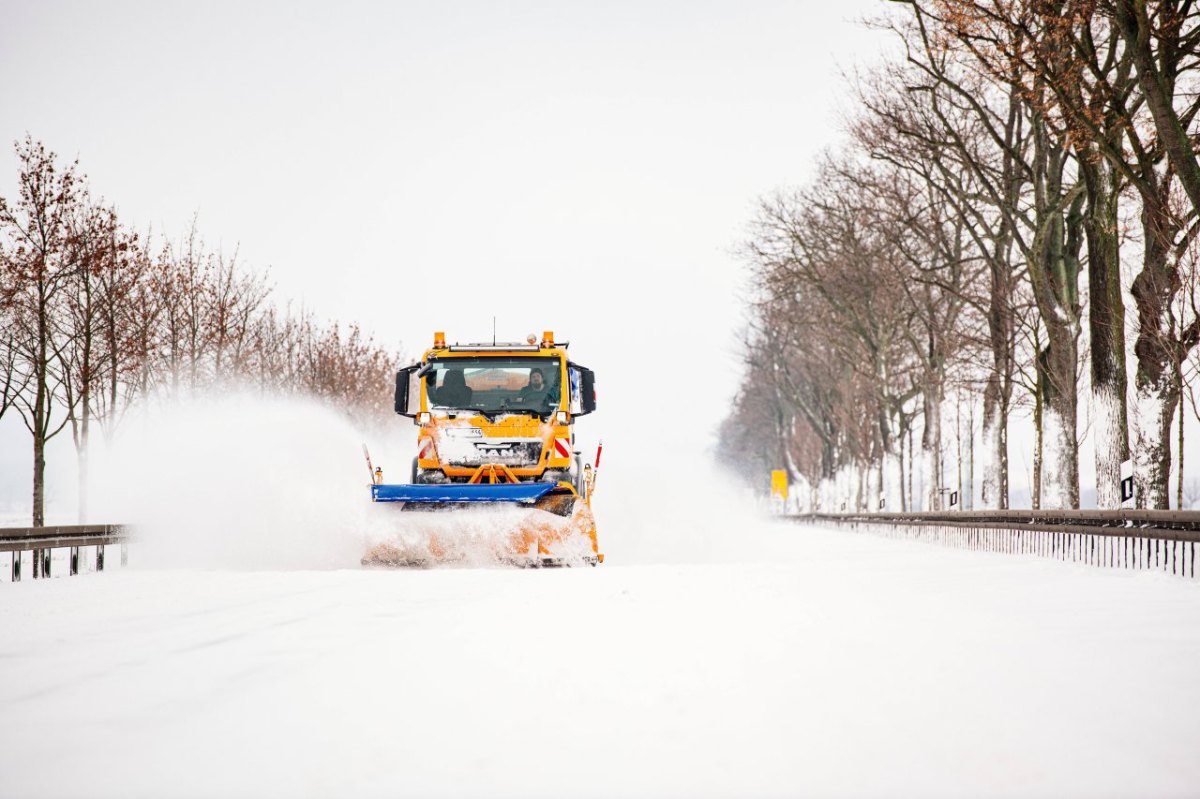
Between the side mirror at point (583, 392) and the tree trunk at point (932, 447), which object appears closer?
the side mirror at point (583, 392)

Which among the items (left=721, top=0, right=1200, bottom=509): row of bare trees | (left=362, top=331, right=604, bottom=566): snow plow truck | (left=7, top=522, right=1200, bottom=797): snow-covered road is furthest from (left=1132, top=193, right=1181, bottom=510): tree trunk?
(left=362, top=331, right=604, bottom=566): snow plow truck

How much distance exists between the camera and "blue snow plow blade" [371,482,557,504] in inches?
535

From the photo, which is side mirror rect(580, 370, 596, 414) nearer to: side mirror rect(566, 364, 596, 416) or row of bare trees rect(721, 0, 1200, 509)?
side mirror rect(566, 364, 596, 416)

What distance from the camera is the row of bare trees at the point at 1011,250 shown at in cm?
1758

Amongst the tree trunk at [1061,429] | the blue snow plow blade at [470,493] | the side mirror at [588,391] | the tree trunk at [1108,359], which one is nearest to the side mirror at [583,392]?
the side mirror at [588,391]

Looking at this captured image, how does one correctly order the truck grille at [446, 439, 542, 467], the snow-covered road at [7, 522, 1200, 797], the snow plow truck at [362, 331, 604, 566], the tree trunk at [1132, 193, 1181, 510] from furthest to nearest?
the tree trunk at [1132, 193, 1181, 510] < the truck grille at [446, 439, 542, 467] < the snow plow truck at [362, 331, 604, 566] < the snow-covered road at [7, 522, 1200, 797]

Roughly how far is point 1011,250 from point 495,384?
19.9 metres

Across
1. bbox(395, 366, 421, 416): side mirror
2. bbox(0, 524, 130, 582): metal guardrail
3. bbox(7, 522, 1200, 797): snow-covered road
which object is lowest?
bbox(0, 524, 130, 582): metal guardrail

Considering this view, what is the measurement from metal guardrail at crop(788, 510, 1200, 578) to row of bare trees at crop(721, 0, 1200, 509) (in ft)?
5.13

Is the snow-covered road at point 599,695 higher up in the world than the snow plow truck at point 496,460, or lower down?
lower down

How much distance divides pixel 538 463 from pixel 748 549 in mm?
5884

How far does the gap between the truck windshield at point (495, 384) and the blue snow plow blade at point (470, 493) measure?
1815 mm

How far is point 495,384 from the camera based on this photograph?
51.2 ft

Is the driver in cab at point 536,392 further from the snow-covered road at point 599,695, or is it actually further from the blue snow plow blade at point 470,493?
the snow-covered road at point 599,695
